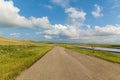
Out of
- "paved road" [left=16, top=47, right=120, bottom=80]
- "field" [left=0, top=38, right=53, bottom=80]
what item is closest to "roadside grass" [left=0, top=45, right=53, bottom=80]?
"field" [left=0, top=38, right=53, bottom=80]

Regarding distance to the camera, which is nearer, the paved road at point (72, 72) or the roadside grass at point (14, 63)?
the paved road at point (72, 72)

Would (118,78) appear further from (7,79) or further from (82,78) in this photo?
(7,79)

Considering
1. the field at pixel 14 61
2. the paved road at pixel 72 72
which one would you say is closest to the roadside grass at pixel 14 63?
the field at pixel 14 61

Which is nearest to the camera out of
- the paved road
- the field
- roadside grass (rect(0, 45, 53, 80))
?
the paved road

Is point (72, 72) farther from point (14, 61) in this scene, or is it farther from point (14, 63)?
point (14, 61)

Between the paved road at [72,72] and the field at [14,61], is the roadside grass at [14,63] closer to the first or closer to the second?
the field at [14,61]

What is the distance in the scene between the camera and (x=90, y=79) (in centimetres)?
1102

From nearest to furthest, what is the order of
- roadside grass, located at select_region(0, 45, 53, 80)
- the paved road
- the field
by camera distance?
1. the paved road
2. roadside grass, located at select_region(0, 45, 53, 80)
3. the field

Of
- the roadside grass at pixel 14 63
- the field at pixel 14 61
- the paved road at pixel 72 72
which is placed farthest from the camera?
the field at pixel 14 61

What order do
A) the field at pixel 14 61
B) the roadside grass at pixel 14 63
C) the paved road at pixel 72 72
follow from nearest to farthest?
the paved road at pixel 72 72
the roadside grass at pixel 14 63
the field at pixel 14 61

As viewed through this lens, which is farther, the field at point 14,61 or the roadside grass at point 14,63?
the field at point 14,61

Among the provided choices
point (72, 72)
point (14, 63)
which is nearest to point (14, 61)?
point (14, 63)

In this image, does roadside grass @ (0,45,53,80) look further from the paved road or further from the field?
the paved road

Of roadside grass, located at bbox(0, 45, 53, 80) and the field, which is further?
the field
